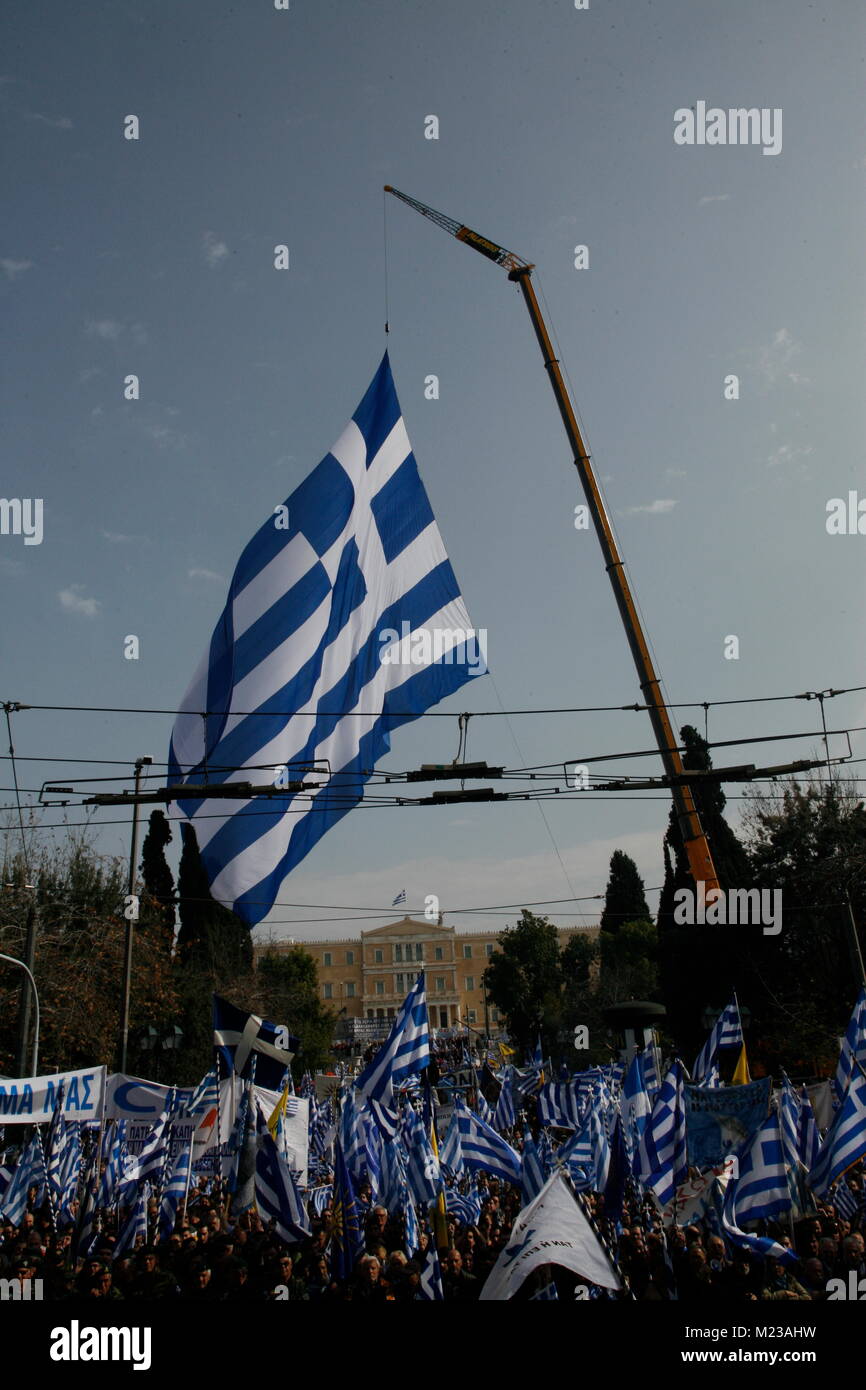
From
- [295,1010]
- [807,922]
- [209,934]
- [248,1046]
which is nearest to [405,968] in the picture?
[295,1010]

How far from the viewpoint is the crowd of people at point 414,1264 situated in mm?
9297

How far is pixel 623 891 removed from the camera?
83938mm

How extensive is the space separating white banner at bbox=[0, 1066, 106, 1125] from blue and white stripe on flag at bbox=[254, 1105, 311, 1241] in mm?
4267

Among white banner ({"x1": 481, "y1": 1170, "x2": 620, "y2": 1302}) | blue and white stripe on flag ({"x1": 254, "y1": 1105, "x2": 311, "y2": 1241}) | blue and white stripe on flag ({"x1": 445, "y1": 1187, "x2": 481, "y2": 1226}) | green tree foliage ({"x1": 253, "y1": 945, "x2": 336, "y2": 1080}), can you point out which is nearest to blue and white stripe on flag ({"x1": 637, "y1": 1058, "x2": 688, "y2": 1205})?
blue and white stripe on flag ({"x1": 445, "y1": 1187, "x2": 481, "y2": 1226})

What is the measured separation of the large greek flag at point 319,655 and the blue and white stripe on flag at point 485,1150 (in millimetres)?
4250

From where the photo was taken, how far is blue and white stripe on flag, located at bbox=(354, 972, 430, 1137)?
14.8 metres

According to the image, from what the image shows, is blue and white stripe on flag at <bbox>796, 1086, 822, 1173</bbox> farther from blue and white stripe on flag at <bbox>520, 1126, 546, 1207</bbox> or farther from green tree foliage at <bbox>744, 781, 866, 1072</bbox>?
green tree foliage at <bbox>744, 781, 866, 1072</bbox>

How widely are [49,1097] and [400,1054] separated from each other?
5.47 metres

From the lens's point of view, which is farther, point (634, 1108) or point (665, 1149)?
point (634, 1108)

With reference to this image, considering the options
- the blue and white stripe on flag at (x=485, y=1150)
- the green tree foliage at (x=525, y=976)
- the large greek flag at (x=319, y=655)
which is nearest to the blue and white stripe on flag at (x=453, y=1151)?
the blue and white stripe on flag at (x=485, y=1150)

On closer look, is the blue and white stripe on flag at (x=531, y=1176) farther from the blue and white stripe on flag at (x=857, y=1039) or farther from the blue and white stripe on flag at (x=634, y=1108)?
the blue and white stripe on flag at (x=857, y=1039)

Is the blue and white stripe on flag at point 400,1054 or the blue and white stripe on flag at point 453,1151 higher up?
the blue and white stripe on flag at point 400,1054

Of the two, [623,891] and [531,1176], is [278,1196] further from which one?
[623,891]
